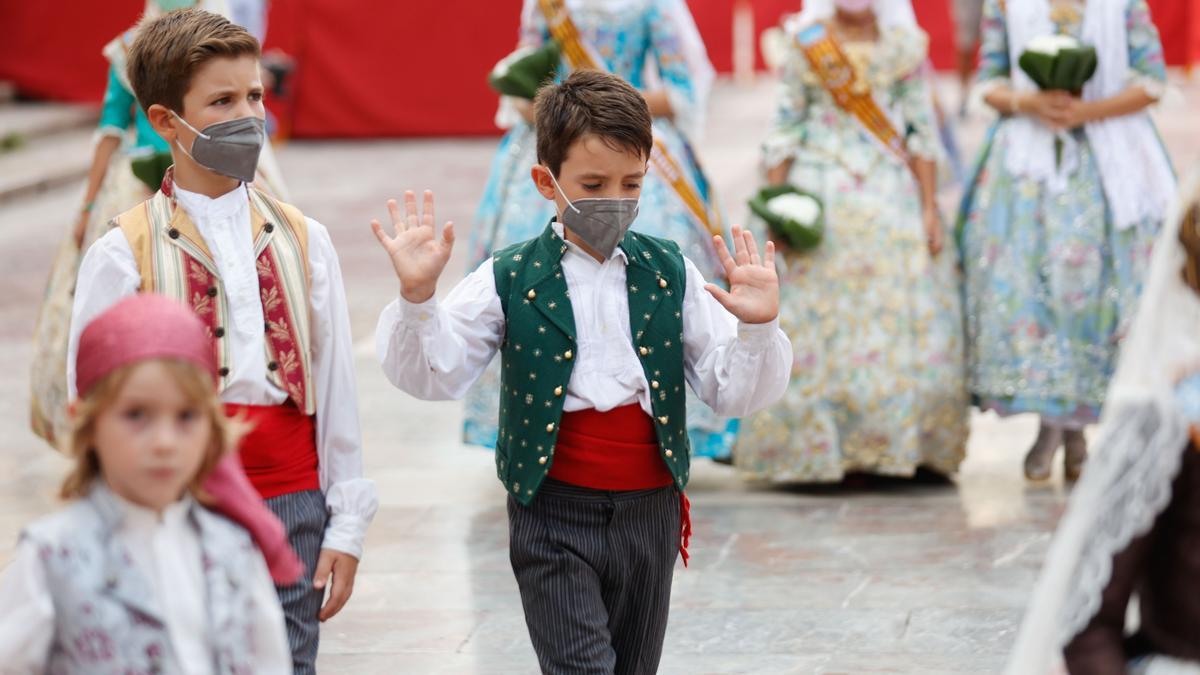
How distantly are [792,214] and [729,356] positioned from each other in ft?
8.43

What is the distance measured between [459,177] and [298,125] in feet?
10.6

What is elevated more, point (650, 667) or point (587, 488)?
point (587, 488)

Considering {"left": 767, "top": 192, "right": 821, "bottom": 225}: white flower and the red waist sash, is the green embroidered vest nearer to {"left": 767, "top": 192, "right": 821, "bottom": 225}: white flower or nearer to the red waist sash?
the red waist sash

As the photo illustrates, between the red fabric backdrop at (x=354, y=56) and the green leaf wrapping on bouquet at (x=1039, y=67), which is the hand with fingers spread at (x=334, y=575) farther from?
the red fabric backdrop at (x=354, y=56)

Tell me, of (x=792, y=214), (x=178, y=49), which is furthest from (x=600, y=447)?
(x=792, y=214)

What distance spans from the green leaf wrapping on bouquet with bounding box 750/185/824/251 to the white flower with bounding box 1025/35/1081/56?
2.73 ft

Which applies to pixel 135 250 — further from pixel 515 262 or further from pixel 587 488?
pixel 587 488

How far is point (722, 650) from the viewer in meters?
4.68

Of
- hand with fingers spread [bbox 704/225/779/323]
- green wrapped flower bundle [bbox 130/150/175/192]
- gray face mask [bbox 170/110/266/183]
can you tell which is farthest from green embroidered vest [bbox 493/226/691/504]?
green wrapped flower bundle [bbox 130/150/175/192]

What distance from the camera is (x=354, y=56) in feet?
55.5

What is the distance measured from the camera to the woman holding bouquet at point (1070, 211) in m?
5.96

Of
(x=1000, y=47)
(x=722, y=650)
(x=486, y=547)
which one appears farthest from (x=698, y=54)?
(x=722, y=650)

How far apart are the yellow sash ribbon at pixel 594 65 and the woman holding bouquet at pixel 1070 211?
0.97 metres

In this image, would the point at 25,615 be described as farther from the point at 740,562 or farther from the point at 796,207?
the point at 796,207
